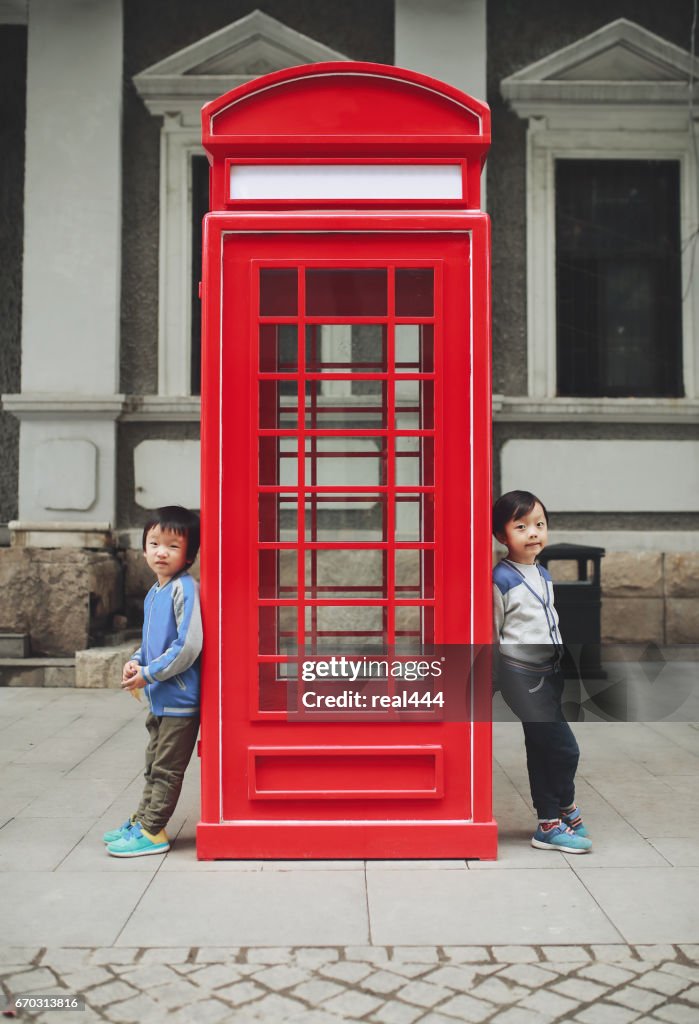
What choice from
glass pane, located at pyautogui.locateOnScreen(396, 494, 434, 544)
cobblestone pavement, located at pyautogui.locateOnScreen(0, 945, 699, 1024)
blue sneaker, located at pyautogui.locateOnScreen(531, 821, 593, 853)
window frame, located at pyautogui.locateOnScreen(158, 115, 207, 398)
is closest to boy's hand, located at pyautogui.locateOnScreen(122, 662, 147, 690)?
cobblestone pavement, located at pyautogui.locateOnScreen(0, 945, 699, 1024)

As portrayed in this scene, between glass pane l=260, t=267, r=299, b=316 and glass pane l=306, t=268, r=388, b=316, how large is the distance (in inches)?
3.6

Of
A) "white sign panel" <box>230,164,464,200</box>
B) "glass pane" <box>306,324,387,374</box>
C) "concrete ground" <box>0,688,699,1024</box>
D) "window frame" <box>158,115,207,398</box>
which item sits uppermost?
"window frame" <box>158,115,207,398</box>

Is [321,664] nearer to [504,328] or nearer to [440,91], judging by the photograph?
[440,91]

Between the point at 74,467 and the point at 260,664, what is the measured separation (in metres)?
4.42

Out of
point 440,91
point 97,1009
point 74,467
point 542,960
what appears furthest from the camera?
point 74,467

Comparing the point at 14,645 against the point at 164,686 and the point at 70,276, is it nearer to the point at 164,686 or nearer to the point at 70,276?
the point at 70,276

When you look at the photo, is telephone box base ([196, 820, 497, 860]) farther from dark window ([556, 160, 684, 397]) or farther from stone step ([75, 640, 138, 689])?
dark window ([556, 160, 684, 397])

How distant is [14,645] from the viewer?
22.5 ft

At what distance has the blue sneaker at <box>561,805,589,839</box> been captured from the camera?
3637 mm

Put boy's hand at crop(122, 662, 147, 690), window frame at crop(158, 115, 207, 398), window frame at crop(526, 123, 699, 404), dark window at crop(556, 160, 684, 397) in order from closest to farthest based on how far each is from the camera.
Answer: boy's hand at crop(122, 662, 147, 690) → window frame at crop(158, 115, 207, 398) → window frame at crop(526, 123, 699, 404) → dark window at crop(556, 160, 684, 397)

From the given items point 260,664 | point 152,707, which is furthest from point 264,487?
point 152,707

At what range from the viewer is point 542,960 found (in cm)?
263

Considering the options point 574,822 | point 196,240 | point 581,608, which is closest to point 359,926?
point 574,822

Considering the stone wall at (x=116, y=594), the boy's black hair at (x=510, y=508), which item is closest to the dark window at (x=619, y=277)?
the stone wall at (x=116, y=594)
